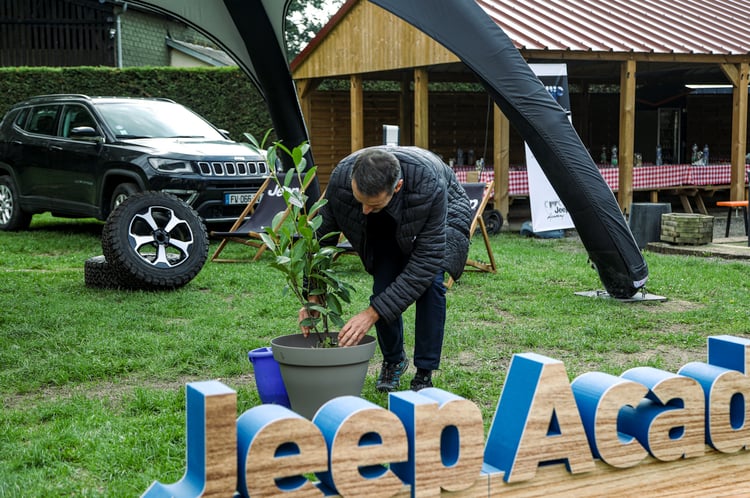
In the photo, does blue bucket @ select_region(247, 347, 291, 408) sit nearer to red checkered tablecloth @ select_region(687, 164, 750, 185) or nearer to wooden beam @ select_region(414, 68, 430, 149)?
wooden beam @ select_region(414, 68, 430, 149)

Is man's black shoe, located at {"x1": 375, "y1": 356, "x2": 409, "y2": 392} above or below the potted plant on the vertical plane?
below

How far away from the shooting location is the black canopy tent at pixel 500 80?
5.35 meters

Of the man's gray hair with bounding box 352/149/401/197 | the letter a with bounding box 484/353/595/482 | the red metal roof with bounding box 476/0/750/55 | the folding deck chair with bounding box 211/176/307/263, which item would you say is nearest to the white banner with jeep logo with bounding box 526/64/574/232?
the red metal roof with bounding box 476/0/750/55

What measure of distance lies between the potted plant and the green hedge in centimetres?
1391

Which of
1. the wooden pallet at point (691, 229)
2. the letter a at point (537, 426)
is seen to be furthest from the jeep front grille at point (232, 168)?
the letter a at point (537, 426)

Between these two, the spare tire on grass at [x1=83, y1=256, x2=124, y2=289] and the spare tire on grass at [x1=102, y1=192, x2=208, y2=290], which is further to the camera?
the spare tire on grass at [x1=83, y1=256, x2=124, y2=289]

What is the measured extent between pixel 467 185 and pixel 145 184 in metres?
3.69

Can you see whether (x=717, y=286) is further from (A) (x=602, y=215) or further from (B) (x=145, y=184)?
(B) (x=145, y=184)

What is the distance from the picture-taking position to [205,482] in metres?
2.14

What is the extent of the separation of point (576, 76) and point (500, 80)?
45.9 feet

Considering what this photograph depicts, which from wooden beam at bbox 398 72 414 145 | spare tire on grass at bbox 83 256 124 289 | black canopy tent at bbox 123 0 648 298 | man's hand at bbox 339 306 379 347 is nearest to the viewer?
man's hand at bbox 339 306 379 347

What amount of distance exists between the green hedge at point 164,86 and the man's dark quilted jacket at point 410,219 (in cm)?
1385

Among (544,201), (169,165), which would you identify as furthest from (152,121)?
(544,201)

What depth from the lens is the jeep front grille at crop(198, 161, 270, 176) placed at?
10.1 metres
